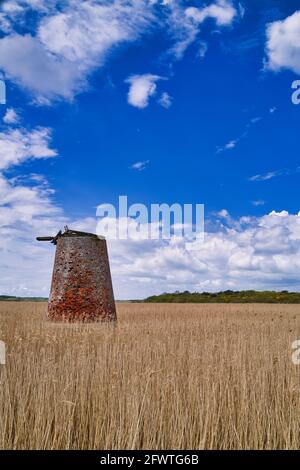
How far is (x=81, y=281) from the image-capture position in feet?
29.9

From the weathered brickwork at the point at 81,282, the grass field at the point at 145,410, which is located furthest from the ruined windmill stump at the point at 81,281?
the grass field at the point at 145,410

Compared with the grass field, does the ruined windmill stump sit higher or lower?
higher

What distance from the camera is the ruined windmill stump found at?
9078mm

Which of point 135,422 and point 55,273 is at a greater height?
point 55,273

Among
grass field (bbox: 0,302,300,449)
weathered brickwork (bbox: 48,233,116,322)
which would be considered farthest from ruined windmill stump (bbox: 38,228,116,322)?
grass field (bbox: 0,302,300,449)

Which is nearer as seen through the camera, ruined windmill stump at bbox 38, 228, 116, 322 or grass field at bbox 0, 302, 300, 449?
grass field at bbox 0, 302, 300, 449

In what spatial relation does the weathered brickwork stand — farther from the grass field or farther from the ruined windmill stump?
the grass field

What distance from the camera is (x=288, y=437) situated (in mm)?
3133

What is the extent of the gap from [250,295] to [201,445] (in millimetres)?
39506

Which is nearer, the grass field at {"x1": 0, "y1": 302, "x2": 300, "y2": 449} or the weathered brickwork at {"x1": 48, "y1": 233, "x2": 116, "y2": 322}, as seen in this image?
the grass field at {"x1": 0, "y1": 302, "x2": 300, "y2": 449}

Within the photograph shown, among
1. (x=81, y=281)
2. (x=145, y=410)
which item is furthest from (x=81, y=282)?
(x=145, y=410)

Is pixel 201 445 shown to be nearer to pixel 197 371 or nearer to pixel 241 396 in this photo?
pixel 241 396

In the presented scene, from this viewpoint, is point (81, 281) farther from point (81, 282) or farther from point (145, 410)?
point (145, 410)
